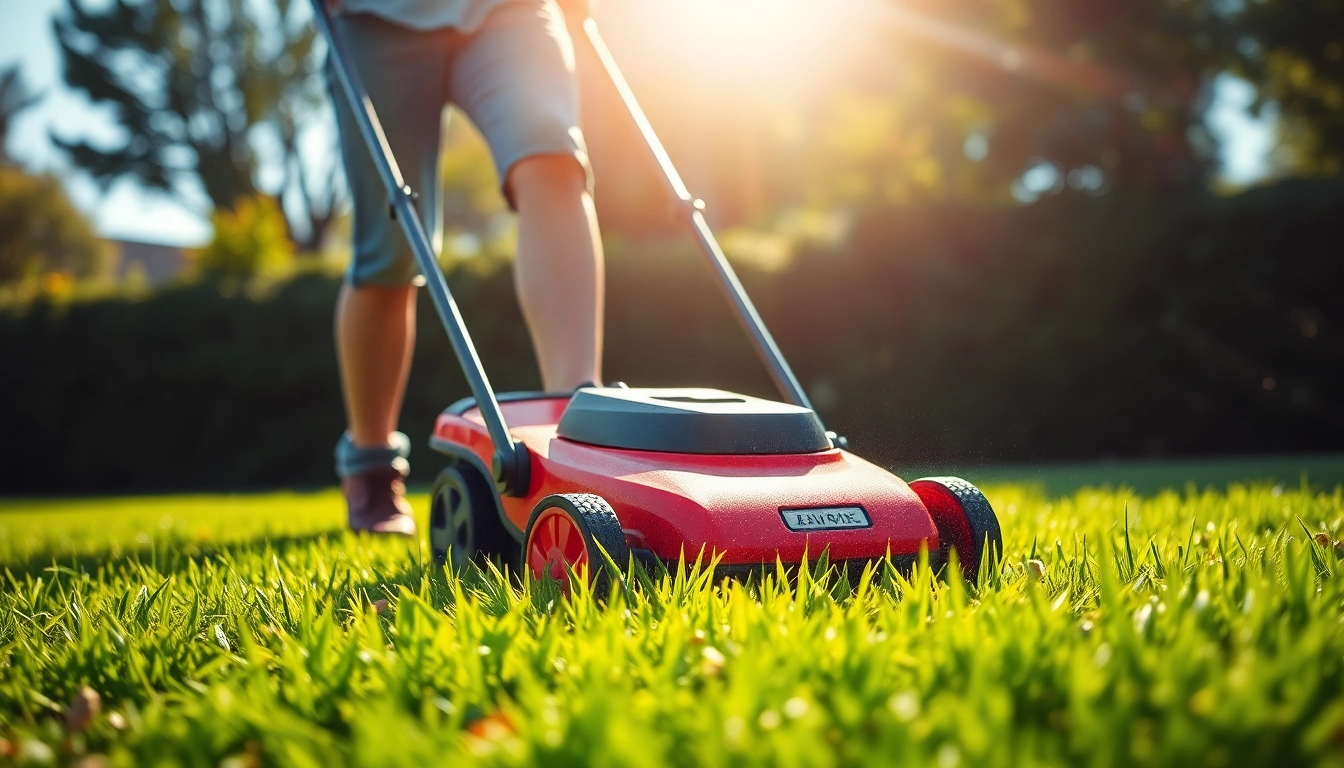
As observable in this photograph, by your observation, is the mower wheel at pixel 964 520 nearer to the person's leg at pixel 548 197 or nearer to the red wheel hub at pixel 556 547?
the red wheel hub at pixel 556 547

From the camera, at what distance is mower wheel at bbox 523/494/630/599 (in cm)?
174

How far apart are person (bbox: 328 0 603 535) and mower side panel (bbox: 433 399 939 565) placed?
1.76 ft

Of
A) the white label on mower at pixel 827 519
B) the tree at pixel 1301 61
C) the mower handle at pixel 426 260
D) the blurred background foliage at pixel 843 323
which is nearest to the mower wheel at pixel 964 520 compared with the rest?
the white label on mower at pixel 827 519

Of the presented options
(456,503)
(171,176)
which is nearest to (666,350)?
(456,503)

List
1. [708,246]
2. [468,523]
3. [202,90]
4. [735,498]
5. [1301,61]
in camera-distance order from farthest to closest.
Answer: [202,90] → [1301,61] → [708,246] → [468,523] → [735,498]

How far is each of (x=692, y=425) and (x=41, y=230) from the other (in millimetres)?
38406

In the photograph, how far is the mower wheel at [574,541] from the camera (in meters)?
1.74

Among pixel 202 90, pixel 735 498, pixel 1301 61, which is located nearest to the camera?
pixel 735 498

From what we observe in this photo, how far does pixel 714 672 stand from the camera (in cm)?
133

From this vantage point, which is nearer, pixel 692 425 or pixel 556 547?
pixel 556 547

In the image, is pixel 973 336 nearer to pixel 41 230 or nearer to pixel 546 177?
pixel 546 177

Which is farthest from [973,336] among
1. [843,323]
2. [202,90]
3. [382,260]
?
[202,90]

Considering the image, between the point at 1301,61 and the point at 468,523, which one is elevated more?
the point at 1301,61

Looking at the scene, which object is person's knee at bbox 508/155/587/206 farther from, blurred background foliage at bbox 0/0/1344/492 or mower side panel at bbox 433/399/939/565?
blurred background foliage at bbox 0/0/1344/492
